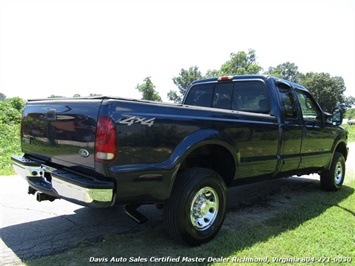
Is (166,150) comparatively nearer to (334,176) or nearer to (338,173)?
(334,176)

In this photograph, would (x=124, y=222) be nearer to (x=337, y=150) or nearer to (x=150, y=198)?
(x=150, y=198)

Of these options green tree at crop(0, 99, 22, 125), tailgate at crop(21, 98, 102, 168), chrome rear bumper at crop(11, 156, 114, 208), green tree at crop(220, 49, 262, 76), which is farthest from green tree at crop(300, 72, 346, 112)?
chrome rear bumper at crop(11, 156, 114, 208)

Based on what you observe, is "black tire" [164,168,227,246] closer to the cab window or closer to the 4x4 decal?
the 4x4 decal

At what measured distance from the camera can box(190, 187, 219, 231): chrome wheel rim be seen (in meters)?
3.23

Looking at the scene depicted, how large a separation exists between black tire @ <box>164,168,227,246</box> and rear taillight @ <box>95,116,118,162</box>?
866 mm

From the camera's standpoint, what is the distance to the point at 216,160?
3832 millimetres

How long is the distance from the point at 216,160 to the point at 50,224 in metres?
2.25

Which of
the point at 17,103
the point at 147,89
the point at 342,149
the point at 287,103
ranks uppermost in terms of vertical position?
the point at 147,89

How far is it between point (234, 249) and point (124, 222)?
154 centimetres

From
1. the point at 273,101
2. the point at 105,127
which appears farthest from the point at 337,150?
the point at 105,127

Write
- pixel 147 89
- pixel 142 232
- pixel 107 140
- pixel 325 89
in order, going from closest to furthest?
pixel 107 140 < pixel 142 232 < pixel 147 89 < pixel 325 89

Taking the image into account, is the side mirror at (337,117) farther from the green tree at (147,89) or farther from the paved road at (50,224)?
the green tree at (147,89)

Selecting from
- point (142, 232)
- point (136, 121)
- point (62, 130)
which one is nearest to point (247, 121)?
point (136, 121)

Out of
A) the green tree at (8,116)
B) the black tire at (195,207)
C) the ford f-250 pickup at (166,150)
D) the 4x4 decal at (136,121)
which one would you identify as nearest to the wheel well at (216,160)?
the ford f-250 pickup at (166,150)
